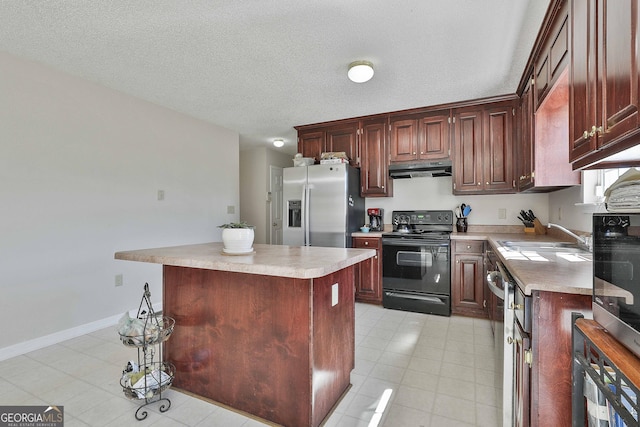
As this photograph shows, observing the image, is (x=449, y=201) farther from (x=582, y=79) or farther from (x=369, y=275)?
(x=582, y=79)

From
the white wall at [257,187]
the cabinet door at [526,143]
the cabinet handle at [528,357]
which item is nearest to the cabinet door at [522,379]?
the cabinet handle at [528,357]

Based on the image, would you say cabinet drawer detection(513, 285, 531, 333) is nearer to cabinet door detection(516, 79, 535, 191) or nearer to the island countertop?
the island countertop

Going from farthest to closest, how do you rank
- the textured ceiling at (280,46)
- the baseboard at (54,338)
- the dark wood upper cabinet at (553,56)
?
the baseboard at (54,338) < the textured ceiling at (280,46) < the dark wood upper cabinet at (553,56)

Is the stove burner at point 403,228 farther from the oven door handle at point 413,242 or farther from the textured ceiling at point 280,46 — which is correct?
the textured ceiling at point 280,46

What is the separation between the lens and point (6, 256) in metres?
2.44

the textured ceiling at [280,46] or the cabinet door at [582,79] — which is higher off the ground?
the textured ceiling at [280,46]

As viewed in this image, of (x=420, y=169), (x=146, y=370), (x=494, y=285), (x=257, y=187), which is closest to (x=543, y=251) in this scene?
(x=494, y=285)

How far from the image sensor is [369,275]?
375 centimetres

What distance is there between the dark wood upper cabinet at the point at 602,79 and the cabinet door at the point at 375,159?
8.01 feet

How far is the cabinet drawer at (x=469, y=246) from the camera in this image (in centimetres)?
324

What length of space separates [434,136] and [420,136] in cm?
16

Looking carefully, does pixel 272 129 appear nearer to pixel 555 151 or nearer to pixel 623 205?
pixel 555 151

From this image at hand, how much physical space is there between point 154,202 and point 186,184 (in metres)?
0.50

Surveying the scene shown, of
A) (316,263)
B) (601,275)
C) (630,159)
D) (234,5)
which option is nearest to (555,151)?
(630,159)
